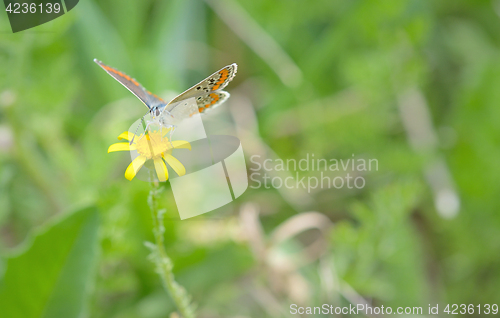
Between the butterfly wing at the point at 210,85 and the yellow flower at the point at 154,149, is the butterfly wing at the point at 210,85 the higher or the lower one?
the higher one

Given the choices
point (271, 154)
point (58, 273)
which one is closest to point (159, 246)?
point (58, 273)

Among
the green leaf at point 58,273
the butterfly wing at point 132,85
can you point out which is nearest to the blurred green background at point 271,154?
the green leaf at point 58,273

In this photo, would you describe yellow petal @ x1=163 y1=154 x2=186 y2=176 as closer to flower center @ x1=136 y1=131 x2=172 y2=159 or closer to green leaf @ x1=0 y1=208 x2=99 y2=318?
flower center @ x1=136 y1=131 x2=172 y2=159

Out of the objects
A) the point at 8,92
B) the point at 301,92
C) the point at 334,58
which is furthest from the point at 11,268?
the point at 334,58

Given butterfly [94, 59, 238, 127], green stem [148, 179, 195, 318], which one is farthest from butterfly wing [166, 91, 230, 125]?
green stem [148, 179, 195, 318]

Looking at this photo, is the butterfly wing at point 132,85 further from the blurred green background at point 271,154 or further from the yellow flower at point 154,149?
the blurred green background at point 271,154

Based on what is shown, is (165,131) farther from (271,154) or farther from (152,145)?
(271,154)

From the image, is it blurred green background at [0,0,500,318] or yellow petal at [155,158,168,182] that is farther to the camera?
blurred green background at [0,0,500,318]
